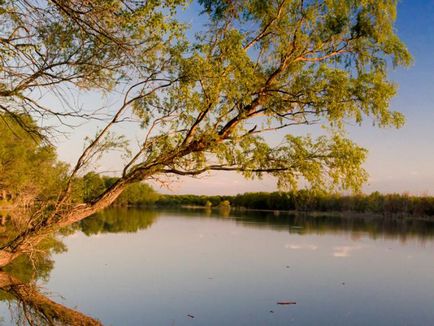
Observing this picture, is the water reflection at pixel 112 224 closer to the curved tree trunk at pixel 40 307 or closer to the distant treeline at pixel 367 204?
the curved tree trunk at pixel 40 307

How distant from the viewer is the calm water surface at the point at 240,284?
9539mm

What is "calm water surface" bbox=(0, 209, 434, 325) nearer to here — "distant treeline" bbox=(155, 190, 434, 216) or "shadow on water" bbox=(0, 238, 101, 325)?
"shadow on water" bbox=(0, 238, 101, 325)

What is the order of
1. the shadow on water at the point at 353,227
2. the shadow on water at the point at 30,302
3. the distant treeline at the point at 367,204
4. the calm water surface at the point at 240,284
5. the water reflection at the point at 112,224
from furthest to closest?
1. the distant treeline at the point at 367,204
2. the shadow on water at the point at 353,227
3. the water reflection at the point at 112,224
4. the calm water surface at the point at 240,284
5. the shadow on water at the point at 30,302

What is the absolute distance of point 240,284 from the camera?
12617 millimetres

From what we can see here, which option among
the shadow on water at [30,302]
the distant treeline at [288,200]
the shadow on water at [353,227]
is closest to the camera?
the shadow on water at [30,302]

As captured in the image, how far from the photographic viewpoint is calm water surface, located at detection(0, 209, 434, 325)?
31.3 feet

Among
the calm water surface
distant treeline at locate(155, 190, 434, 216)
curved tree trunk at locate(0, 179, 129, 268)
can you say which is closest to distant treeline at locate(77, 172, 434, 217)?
distant treeline at locate(155, 190, 434, 216)

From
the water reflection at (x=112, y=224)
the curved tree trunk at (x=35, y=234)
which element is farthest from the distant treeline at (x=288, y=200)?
the water reflection at (x=112, y=224)

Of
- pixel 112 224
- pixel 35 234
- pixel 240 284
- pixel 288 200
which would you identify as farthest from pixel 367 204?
pixel 35 234

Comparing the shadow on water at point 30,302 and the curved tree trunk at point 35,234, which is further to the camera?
the curved tree trunk at point 35,234

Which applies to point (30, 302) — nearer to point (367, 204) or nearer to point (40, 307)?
point (40, 307)

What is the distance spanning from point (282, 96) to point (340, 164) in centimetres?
228

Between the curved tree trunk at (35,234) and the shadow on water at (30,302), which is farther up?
the curved tree trunk at (35,234)

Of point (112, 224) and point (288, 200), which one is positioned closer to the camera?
point (112, 224)
